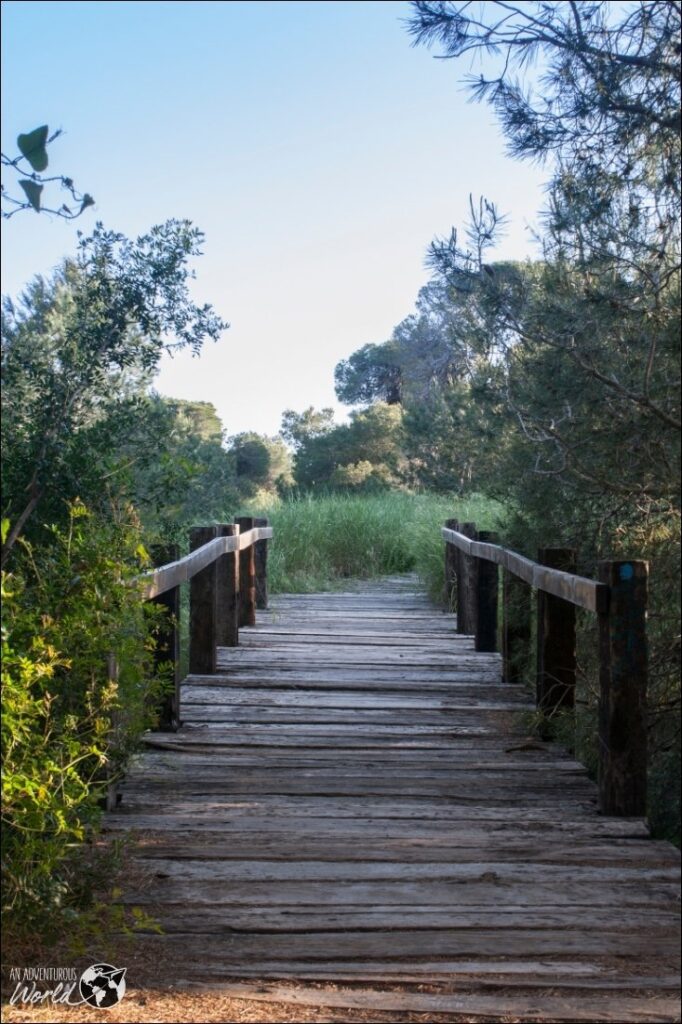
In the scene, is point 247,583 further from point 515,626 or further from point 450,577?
point 515,626

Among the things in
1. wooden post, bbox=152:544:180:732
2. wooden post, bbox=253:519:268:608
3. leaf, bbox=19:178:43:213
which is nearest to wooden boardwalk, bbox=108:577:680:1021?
wooden post, bbox=152:544:180:732

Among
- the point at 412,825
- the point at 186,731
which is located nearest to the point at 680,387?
the point at 412,825

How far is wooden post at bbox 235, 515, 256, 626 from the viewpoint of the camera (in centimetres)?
916

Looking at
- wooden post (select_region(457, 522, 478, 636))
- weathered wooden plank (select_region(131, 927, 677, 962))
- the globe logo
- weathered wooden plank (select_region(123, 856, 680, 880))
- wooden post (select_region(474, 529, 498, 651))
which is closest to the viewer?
the globe logo

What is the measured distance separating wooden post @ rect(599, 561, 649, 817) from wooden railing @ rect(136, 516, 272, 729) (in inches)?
63.6

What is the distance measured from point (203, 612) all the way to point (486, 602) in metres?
2.27

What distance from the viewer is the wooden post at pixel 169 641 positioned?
4.92 metres

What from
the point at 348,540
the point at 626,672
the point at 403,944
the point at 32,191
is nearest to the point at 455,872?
the point at 403,944

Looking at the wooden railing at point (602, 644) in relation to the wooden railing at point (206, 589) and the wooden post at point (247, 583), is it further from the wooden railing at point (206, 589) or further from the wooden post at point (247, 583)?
the wooden post at point (247, 583)

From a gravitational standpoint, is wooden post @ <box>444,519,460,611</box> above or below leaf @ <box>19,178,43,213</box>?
below

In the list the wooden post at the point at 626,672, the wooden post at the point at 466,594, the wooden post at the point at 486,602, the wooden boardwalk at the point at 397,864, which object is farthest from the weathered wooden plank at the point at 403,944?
the wooden post at the point at 466,594

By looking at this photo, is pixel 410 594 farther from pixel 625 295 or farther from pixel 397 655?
pixel 625 295

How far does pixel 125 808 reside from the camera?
402 cm

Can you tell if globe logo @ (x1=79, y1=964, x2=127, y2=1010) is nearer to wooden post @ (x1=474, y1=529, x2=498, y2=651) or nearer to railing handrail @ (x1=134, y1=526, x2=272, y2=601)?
railing handrail @ (x1=134, y1=526, x2=272, y2=601)
